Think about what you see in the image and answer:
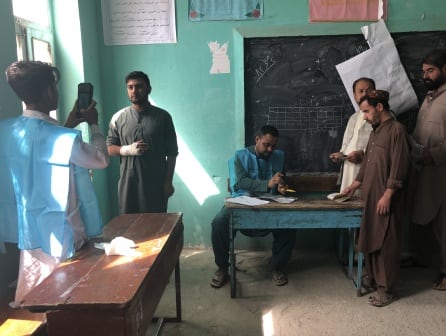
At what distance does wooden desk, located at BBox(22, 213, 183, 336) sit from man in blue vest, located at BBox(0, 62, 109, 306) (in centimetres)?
16

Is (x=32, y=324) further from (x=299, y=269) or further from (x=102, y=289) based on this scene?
(x=299, y=269)

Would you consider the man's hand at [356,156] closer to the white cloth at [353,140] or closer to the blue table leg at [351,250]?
the white cloth at [353,140]

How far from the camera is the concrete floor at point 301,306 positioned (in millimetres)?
2643

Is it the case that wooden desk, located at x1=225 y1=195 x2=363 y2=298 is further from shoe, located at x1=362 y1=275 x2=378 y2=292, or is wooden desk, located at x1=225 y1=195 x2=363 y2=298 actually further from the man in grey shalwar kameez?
the man in grey shalwar kameez

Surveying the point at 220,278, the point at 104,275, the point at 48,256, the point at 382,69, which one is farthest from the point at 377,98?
the point at 48,256

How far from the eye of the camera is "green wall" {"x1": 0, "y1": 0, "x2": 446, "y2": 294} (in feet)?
11.4

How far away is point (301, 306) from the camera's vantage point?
293 cm

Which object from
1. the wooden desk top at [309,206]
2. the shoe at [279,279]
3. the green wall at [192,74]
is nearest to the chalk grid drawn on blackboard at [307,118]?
the green wall at [192,74]

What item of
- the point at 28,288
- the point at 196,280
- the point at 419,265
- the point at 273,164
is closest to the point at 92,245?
the point at 28,288

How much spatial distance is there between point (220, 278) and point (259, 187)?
0.82 metres

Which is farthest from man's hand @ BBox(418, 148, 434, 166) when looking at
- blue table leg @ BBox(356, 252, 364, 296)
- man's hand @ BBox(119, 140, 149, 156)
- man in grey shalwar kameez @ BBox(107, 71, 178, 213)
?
man's hand @ BBox(119, 140, 149, 156)

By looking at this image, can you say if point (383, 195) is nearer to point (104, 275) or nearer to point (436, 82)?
point (436, 82)

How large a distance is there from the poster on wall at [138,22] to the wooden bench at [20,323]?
2.67m

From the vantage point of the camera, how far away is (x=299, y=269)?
11.7 feet
